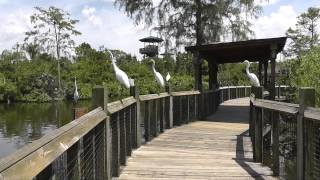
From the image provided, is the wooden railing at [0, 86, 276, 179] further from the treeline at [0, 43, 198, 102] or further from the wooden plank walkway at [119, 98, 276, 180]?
the treeline at [0, 43, 198, 102]

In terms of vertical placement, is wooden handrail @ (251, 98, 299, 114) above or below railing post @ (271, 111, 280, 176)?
above

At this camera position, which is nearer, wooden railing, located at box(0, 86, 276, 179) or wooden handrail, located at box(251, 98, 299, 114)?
wooden railing, located at box(0, 86, 276, 179)

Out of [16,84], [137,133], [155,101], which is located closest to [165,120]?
[155,101]

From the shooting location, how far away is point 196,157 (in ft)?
27.8

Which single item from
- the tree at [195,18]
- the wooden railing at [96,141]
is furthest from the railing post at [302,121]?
the tree at [195,18]

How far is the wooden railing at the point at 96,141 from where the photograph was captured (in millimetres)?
2391

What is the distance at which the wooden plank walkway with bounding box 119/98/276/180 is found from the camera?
685 cm

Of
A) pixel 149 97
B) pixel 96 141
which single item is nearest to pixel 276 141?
pixel 96 141

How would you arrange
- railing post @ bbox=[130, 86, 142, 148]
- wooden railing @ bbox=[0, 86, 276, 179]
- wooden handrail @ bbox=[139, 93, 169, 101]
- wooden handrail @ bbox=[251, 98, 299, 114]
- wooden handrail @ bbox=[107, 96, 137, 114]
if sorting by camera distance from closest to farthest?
→ wooden railing @ bbox=[0, 86, 276, 179], wooden handrail @ bbox=[251, 98, 299, 114], wooden handrail @ bbox=[107, 96, 137, 114], railing post @ bbox=[130, 86, 142, 148], wooden handrail @ bbox=[139, 93, 169, 101]

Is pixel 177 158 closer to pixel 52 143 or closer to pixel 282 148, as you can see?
pixel 282 148

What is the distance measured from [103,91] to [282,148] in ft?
14.2

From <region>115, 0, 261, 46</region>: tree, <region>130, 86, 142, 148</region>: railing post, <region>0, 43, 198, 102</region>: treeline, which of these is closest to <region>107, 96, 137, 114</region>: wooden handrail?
<region>130, 86, 142, 148</region>: railing post

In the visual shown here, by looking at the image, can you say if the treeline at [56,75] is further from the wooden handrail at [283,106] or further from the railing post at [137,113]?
the wooden handrail at [283,106]

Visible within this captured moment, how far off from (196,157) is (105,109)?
10.8 feet
